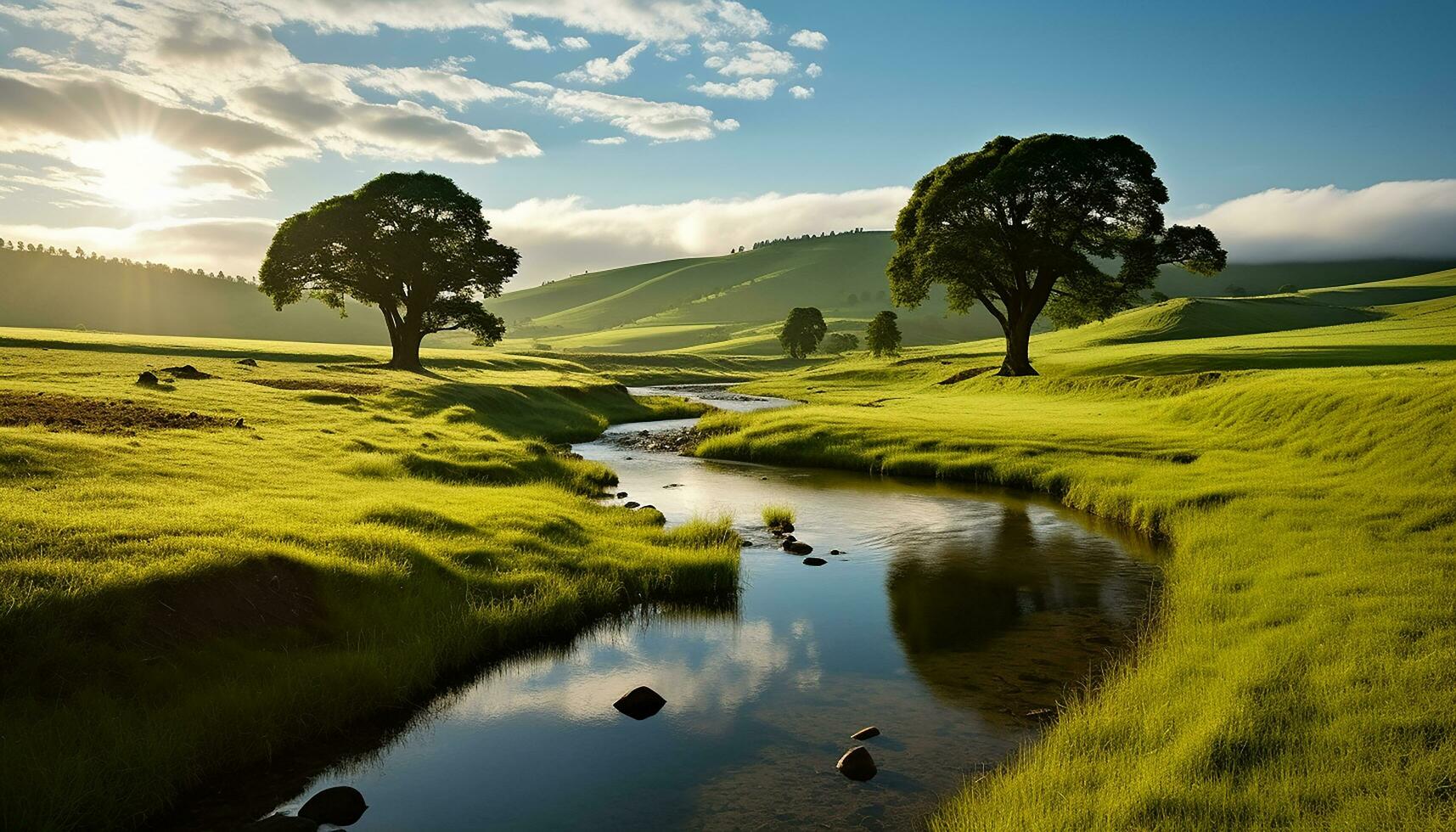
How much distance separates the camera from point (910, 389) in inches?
2970

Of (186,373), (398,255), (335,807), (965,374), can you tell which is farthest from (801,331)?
(335,807)

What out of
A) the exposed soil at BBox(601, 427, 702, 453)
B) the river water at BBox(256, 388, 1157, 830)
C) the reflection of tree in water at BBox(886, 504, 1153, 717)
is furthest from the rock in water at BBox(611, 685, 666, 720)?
the exposed soil at BBox(601, 427, 702, 453)

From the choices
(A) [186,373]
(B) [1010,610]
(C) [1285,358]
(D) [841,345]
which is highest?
(A) [186,373]

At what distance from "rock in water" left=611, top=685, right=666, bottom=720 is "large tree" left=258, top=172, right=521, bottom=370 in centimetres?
5690

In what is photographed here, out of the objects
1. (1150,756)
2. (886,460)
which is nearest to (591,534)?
(1150,756)

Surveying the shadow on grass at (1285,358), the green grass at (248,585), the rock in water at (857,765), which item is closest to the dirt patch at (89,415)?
the green grass at (248,585)

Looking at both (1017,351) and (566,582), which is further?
(1017,351)

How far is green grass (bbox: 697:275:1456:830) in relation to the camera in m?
8.47

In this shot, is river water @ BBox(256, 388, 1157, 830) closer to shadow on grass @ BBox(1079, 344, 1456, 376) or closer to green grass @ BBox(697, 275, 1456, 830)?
green grass @ BBox(697, 275, 1456, 830)

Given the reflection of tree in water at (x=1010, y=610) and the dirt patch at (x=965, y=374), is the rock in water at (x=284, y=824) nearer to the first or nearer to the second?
the reflection of tree in water at (x=1010, y=610)

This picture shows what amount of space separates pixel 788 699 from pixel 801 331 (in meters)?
138

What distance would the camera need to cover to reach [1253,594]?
14758 mm

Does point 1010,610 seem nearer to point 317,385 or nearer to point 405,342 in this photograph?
point 317,385

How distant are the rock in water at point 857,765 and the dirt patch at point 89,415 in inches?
984
